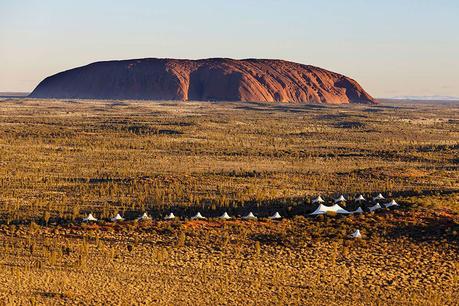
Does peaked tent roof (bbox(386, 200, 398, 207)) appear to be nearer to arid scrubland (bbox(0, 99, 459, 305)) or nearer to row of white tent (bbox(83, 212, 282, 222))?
arid scrubland (bbox(0, 99, 459, 305))

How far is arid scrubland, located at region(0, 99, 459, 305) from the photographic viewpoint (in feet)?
71.0

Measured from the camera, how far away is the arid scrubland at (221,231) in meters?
21.6

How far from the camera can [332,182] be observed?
44250 mm

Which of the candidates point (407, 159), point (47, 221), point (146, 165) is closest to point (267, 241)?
point (47, 221)

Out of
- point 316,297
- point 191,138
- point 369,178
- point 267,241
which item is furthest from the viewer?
point 191,138

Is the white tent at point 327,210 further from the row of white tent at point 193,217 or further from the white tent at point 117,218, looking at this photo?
the white tent at point 117,218

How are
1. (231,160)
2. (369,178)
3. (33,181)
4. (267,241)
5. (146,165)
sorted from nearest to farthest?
(267,241), (33,181), (369,178), (146,165), (231,160)

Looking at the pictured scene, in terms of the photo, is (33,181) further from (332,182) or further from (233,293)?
(233,293)

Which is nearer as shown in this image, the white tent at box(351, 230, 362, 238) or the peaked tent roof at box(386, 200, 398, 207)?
the white tent at box(351, 230, 362, 238)

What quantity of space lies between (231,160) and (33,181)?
1731 centimetres

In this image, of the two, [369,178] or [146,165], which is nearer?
[369,178]

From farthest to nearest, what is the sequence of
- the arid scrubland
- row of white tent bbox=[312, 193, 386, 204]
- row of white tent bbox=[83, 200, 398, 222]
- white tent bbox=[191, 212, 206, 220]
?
1. row of white tent bbox=[312, 193, 386, 204]
2. white tent bbox=[191, 212, 206, 220]
3. row of white tent bbox=[83, 200, 398, 222]
4. the arid scrubland

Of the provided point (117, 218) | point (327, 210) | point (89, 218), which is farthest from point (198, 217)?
point (327, 210)

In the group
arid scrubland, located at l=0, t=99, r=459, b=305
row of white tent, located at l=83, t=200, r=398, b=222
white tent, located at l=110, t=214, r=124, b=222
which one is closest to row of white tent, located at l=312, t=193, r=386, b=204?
arid scrubland, located at l=0, t=99, r=459, b=305
